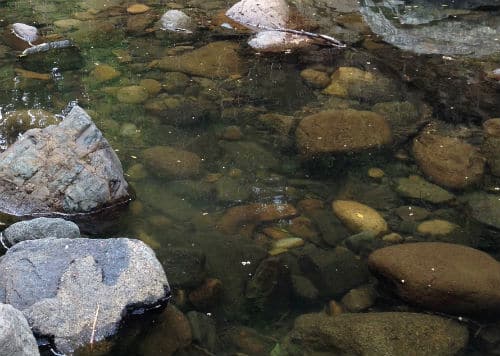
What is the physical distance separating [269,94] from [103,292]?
10.6ft

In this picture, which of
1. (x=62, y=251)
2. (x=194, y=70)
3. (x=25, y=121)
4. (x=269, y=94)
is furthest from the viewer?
(x=194, y=70)

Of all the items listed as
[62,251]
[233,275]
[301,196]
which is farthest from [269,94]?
[62,251]

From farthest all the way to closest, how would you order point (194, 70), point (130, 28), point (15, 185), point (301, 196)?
1. point (130, 28)
2. point (194, 70)
3. point (301, 196)
4. point (15, 185)

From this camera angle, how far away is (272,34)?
6859mm

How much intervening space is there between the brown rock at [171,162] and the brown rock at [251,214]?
0.56 meters

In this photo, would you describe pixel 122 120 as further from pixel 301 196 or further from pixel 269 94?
pixel 301 196

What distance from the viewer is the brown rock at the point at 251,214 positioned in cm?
384

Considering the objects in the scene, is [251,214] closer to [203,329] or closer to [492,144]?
[203,329]

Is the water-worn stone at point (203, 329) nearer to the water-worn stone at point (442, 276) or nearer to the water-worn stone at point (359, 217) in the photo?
the water-worn stone at point (442, 276)

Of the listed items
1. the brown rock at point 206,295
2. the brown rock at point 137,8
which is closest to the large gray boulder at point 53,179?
the brown rock at point 206,295

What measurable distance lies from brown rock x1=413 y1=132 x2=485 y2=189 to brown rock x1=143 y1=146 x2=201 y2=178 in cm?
174

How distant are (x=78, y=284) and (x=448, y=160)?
2.93 m

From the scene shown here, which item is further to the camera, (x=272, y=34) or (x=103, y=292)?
(x=272, y=34)

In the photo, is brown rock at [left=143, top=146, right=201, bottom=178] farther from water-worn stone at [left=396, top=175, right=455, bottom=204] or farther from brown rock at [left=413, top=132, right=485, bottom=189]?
brown rock at [left=413, top=132, right=485, bottom=189]
